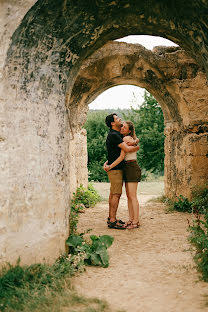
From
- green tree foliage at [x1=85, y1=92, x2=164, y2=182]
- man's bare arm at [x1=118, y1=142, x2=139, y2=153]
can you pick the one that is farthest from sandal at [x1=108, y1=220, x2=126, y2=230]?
green tree foliage at [x1=85, y1=92, x2=164, y2=182]

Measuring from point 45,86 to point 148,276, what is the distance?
90.3 inches

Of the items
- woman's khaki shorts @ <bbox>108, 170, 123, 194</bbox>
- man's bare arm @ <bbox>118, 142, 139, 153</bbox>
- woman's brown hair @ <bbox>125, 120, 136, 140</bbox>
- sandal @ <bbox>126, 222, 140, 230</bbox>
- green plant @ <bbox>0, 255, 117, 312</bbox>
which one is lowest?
sandal @ <bbox>126, 222, 140, 230</bbox>

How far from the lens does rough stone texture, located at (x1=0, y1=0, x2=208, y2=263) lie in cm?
310

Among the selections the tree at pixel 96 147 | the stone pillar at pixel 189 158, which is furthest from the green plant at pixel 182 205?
the tree at pixel 96 147

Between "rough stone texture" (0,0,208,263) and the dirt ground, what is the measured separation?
2.14 ft

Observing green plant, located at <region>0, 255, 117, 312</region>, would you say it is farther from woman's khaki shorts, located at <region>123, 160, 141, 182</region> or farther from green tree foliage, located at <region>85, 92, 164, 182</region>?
green tree foliage, located at <region>85, 92, 164, 182</region>

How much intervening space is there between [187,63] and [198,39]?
3.81m

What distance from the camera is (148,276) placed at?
338 centimetres

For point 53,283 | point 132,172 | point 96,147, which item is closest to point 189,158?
point 132,172

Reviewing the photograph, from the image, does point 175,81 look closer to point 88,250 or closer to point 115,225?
point 115,225

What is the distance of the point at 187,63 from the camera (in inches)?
278

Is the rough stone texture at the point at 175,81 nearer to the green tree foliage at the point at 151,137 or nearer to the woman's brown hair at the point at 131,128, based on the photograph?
the woman's brown hair at the point at 131,128

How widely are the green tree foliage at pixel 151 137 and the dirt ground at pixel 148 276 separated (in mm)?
13789

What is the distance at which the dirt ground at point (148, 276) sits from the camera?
276 centimetres
